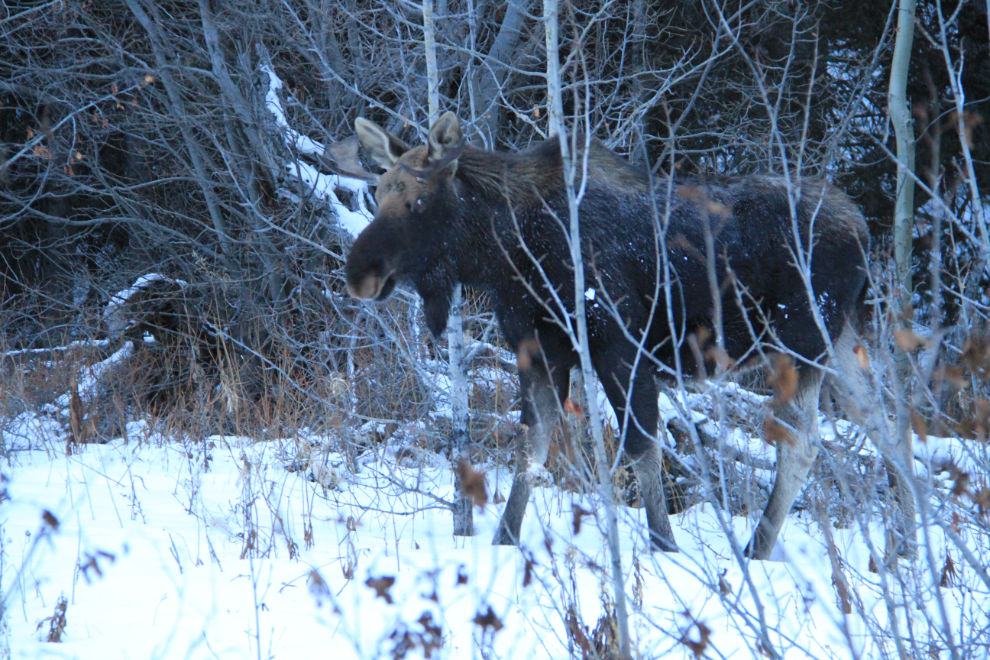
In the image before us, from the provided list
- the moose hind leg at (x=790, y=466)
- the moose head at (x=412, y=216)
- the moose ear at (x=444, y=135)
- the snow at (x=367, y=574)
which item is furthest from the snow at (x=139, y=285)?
the moose hind leg at (x=790, y=466)

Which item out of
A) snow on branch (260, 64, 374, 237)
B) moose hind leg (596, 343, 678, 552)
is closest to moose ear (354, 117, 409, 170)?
snow on branch (260, 64, 374, 237)

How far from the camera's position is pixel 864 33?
32.5 ft

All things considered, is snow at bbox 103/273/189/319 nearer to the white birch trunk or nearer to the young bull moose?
the white birch trunk

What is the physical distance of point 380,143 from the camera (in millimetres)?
4570

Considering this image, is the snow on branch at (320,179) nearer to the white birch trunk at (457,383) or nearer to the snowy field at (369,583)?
the white birch trunk at (457,383)

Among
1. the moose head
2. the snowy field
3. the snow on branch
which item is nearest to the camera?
the snowy field

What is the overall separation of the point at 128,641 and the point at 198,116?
706cm

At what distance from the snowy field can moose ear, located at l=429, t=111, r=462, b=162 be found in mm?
1687

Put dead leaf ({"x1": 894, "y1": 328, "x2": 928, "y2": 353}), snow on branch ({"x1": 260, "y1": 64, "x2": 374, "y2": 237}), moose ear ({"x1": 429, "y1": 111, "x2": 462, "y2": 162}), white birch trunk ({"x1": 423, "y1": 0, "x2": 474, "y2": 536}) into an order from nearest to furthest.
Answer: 1. dead leaf ({"x1": 894, "y1": 328, "x2": 928, "y2": 353})
2. moose ear ({"x1": 429, "y1": 111, "x2": 462, "y2": 162})
3. white birch trunk ({"x1": 423, "y1": 0, "x2": 474, "y2": 536})
4. snow on branch ({"x1": 260, "y1": 64, "x2": 374, "y2": 237})

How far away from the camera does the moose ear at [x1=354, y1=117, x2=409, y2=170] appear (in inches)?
178

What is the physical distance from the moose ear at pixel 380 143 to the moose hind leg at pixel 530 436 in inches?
50.4

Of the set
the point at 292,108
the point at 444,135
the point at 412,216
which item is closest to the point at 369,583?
the point at 412,216

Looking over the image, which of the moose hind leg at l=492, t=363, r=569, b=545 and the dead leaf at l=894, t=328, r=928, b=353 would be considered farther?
the moose hind leg at l=492, t=363, r=569, b=545

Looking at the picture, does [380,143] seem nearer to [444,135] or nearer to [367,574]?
[444,135]
